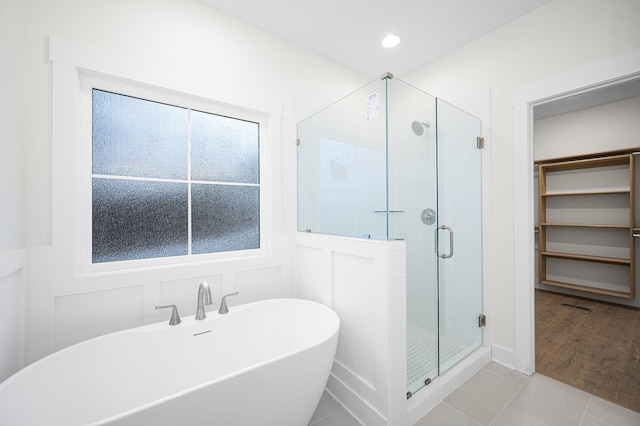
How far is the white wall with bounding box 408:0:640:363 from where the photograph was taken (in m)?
1.53

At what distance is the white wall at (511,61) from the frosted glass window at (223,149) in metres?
1.80

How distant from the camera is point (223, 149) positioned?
190cm

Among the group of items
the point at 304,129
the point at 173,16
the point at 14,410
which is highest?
the point at 173,16

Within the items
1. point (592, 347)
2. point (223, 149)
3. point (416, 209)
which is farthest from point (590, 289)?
point (223, 149)

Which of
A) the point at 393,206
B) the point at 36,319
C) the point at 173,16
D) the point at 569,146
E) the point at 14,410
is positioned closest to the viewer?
the point at 14,410

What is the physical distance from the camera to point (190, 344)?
143cm

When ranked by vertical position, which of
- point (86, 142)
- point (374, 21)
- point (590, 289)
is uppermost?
point (374, 21)

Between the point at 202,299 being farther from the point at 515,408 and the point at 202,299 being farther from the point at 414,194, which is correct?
the point at 515,408

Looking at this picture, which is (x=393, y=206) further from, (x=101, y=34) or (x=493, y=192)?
(x=101, y=34)

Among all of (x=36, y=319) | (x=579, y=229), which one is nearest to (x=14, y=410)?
(x=36, y=319)

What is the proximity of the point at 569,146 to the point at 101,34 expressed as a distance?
507 cm

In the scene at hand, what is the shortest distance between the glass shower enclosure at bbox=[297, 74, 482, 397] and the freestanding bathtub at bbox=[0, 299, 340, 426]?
2.10 feet

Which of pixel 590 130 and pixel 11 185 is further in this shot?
pixel 590 130

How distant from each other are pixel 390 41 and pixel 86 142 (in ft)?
7.43
